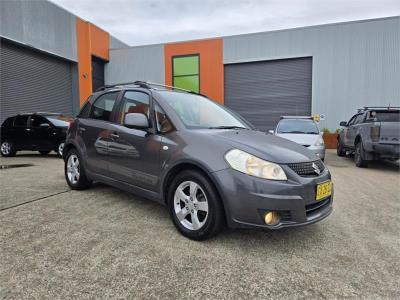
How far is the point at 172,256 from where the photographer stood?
2.50m

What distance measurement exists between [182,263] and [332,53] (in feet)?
50.6

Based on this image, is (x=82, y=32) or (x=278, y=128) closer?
(x=278, y=128)

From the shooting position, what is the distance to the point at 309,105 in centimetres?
1550

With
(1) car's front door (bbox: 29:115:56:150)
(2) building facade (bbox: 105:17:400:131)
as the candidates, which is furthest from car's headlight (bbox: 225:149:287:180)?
(2) building facade (bbox: 105:17:400:131)

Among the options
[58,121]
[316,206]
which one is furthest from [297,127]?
[58,121]

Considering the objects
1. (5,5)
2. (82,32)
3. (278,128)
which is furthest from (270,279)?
(82,32)

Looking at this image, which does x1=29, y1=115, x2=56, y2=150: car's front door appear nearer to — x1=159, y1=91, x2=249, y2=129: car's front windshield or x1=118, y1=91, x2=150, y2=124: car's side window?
x1=118, y1=91, x2=150, y2=124: car's side window

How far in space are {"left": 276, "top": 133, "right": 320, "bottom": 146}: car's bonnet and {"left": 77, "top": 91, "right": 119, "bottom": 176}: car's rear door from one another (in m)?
5.38

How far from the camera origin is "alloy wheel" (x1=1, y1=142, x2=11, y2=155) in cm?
1001

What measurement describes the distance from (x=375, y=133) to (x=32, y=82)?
45.4 ft

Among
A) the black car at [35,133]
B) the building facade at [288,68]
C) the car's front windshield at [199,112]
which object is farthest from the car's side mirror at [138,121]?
the building facade at [288,68]

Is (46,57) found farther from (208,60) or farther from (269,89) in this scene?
(269,89)

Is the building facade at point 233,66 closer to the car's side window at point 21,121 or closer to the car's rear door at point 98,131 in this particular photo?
the car's side window at point 21,121

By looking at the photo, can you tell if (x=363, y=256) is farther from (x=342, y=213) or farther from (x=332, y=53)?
(x=332, y=53)
